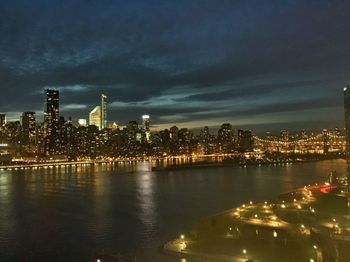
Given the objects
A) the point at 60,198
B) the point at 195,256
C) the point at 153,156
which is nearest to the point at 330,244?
the point at 195,256

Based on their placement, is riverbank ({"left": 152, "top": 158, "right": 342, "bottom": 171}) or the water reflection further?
riverbank ({"left": 152, "top": 158, "right": 342, "bottom": 171})

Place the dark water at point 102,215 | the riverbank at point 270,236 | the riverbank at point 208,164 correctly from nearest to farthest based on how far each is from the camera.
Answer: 1. the riverbank at point 270,236
2. the dark water at point 102,215
3. the riverbank at point 208,164

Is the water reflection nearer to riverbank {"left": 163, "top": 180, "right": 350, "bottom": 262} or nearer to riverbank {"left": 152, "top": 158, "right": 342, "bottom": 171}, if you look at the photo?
riverbank {"left": 163, "top": 180, "right": 350, "bottom": 262}

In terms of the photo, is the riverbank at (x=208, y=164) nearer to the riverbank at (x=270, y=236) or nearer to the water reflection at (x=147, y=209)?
the water reflection at (x=147, y=209)

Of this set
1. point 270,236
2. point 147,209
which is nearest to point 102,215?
point 147,209

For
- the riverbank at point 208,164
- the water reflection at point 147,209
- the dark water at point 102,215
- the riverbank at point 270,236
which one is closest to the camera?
the riverbank at point 270,236

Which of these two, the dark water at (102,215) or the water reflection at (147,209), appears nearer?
the dark water at (102,215)

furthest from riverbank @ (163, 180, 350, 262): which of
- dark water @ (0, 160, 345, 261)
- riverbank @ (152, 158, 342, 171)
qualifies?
riverbank @ (152, 158, 342, 171)

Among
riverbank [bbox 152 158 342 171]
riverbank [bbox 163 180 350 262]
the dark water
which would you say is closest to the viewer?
riverbank [bbox 163 180 350 262]

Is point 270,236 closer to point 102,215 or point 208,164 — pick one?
point 102,215

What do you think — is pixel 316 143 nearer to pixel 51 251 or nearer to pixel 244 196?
pixel 244 196

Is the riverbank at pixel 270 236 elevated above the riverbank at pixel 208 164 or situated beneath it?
situated beneath

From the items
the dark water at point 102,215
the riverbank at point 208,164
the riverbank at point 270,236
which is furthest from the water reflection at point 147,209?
the riverbank at point 208,164
